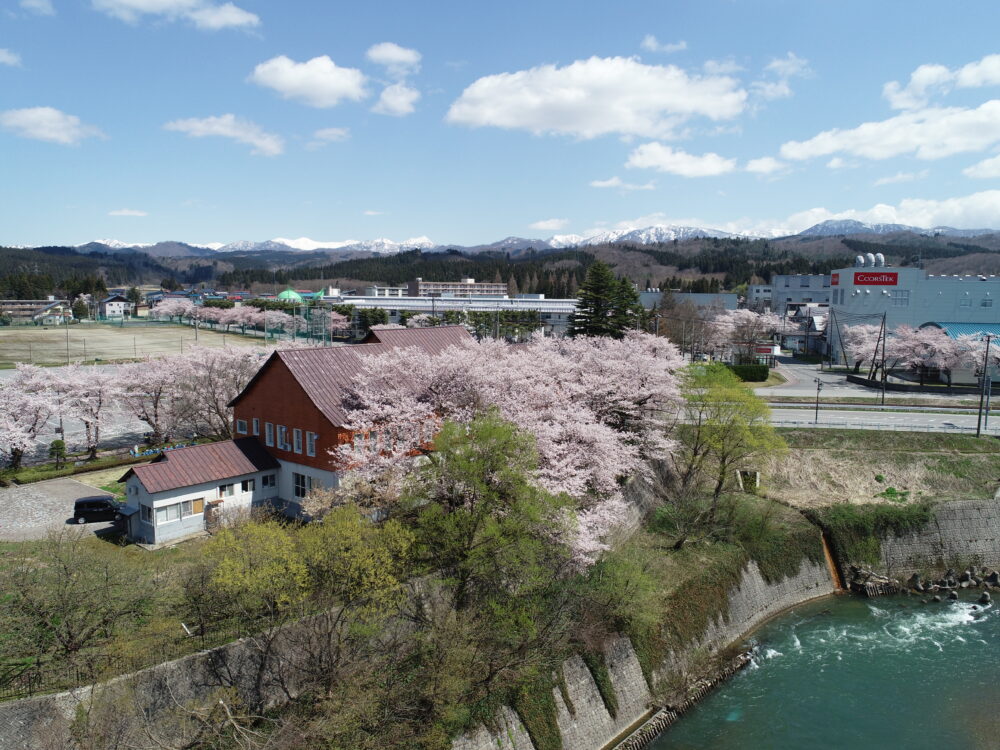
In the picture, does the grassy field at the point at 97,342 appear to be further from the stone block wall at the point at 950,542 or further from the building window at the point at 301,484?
the stone block wall at the point at 950,542

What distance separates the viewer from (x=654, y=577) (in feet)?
81.6

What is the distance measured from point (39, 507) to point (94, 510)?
151 inches

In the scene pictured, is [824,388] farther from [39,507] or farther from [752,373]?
[39,507]

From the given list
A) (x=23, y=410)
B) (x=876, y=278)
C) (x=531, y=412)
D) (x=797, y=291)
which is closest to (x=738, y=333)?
(x=876, y=278)

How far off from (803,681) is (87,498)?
30109mm

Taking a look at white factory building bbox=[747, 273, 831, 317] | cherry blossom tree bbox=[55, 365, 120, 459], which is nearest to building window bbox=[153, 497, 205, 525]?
cherry blossom tree bbox=[55, 365, 120, 459]

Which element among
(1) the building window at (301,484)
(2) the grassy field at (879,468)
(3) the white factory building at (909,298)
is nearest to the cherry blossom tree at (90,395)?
(1) the building window at (301,484)

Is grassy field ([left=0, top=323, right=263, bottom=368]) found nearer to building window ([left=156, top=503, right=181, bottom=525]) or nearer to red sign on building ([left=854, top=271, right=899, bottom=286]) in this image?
building window ([left=156, top=503, right=181, bottom=525])

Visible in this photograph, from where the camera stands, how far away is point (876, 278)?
247 ft

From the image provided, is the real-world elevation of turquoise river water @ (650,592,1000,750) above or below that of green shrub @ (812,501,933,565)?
below

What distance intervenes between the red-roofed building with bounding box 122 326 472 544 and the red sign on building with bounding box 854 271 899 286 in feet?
222

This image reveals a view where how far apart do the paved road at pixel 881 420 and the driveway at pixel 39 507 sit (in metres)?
40.2

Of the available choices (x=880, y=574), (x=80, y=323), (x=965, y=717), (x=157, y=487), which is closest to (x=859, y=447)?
(x=880, y=574)

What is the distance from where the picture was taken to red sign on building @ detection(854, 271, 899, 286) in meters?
74.3
